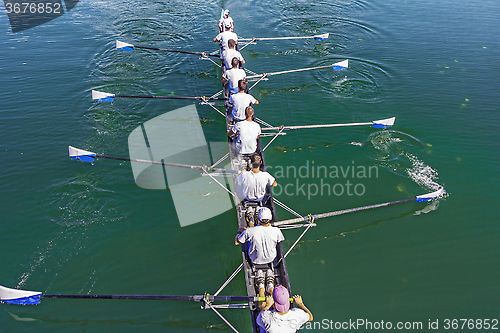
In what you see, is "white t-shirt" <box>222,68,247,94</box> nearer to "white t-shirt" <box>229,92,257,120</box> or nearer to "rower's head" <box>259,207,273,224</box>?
"white t-shirt" <box>229,92,257,120</box>

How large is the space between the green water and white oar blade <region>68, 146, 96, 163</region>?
1.52 ft

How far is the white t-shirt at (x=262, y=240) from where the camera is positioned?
18.3 feet

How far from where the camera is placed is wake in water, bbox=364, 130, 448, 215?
9.27 meters

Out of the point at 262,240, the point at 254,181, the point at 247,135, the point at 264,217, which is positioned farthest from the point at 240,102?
the point at 262,240

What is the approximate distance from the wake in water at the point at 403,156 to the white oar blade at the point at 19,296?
10.1 meters

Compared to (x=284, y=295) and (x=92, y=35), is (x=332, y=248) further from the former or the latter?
(x=92, y=35)

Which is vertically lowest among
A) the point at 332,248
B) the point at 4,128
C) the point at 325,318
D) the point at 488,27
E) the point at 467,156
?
the point at 325,318

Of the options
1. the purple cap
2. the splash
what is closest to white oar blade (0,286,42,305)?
the purple cap

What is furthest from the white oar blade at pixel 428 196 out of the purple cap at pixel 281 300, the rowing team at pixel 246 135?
the purple cap at pixel 281 300

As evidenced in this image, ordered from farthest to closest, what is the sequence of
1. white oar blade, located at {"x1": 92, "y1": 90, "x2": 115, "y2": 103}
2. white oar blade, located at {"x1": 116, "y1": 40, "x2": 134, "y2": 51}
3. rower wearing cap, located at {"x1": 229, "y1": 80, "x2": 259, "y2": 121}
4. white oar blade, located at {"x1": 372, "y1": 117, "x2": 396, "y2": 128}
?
white oar blade, located at {"x1": 116, "y1": 40, "x2": 134, "y2": 51} < white oar blade, located at {"x1": 92, "y1": 90, "x2": 115, "y2": 103} < white oar blade, located at {"x1": 372, "y1": 117, "x2": 396, "y2": 128} < rower wearing cap, located at {"x1": 229, "y1": 80, "x2": 259, "y2": 121}

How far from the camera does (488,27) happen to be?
1783 cm

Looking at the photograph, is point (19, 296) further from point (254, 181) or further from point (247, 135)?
point (247, 135)

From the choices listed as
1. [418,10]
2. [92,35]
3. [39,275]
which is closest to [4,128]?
[39,275]

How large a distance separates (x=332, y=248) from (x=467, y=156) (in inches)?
264
